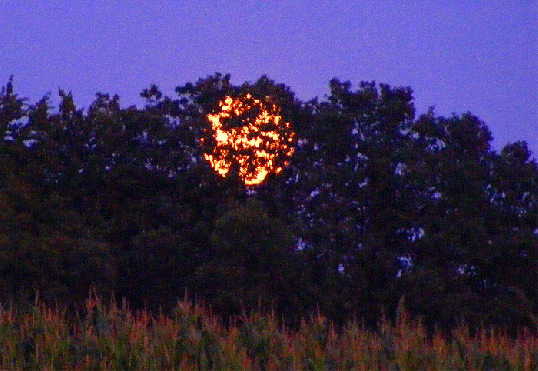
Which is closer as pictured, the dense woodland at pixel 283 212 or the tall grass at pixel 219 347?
the tall grass at pixel 219 347

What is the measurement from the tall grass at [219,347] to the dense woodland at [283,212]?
11870 millimetres

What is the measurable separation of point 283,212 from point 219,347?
15.5 meters

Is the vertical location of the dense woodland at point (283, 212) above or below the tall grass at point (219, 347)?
above

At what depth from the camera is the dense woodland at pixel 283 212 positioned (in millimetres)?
22734

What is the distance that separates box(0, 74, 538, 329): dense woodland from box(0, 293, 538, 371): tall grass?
1187 cm

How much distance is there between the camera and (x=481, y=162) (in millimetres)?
25781

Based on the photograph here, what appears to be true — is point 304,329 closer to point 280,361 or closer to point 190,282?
point 280,361

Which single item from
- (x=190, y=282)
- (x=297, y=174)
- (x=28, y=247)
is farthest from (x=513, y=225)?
(x=28, y=247)

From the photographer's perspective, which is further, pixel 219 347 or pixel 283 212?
pixel 283 212

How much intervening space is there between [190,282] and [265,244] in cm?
227

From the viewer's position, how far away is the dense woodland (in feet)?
74.6

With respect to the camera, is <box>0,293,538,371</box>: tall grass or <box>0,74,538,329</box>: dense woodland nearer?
<box>0,293,538,371</box>: tall grass

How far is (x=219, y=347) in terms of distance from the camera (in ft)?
30.5

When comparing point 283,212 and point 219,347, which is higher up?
point 283,212
